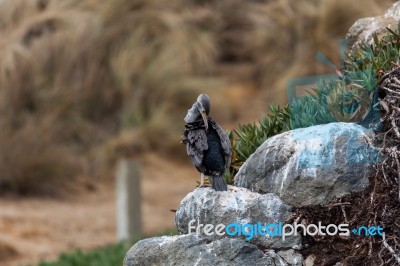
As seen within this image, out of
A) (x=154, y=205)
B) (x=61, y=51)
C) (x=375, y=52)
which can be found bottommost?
(x=154, y=205)

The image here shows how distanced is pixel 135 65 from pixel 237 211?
10623mm

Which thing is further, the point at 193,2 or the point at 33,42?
the point at 193,2

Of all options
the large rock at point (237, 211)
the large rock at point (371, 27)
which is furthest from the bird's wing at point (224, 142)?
the large rock at point (371, 27)

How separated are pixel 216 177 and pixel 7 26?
10857 millimetres

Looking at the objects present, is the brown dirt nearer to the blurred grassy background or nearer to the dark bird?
the blurred grassy background

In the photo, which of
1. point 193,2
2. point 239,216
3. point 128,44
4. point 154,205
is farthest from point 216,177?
point 193,2

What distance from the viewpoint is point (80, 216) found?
12.4 m

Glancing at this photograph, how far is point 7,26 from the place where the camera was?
15.4 meters

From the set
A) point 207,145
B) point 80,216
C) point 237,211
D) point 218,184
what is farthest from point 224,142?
point 80,216

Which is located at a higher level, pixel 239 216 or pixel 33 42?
pixel 33 42

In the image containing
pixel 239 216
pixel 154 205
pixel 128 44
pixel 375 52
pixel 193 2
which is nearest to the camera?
pixel 239 216

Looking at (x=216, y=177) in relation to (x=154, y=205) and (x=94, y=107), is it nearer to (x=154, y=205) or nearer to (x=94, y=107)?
(x=154, y=205)

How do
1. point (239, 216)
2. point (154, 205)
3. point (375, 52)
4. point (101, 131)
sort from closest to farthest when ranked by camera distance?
point (239, 216)
point (375, 52)
point (154, 205)
point (101, 131)

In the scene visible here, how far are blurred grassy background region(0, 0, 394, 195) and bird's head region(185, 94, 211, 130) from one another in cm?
823
